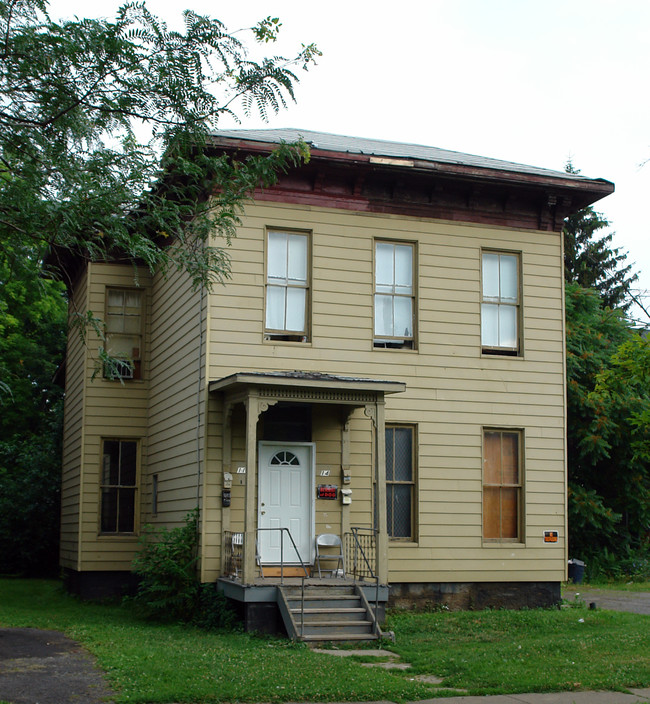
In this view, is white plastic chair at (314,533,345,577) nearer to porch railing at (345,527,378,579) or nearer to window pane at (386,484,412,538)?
porch railing at (345,527,378,579)

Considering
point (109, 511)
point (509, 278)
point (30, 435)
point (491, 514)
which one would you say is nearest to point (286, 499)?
point (491, 514)

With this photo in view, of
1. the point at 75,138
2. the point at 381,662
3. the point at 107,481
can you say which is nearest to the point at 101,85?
the point at 75,138

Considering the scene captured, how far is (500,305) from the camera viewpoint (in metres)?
17.4

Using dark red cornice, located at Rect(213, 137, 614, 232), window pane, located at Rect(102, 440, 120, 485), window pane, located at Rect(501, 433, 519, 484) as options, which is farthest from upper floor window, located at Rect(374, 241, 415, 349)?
window pane, located at Rect(102, 440, 120, 485)

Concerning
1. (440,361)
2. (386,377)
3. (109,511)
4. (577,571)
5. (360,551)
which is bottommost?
(577,571)

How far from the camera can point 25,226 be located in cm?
903

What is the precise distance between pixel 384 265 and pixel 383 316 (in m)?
0.93

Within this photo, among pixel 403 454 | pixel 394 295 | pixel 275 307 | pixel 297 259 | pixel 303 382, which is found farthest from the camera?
pixel 394 295

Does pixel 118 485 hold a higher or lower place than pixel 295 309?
lower

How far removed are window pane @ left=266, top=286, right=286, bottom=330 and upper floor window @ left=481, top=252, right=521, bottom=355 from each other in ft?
12.5

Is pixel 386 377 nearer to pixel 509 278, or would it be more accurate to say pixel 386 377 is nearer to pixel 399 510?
pixel 399 510

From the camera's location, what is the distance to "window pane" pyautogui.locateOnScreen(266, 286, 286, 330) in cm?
1602

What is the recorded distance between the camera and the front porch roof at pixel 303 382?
14.2 meters

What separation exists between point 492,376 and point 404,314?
2.00m
